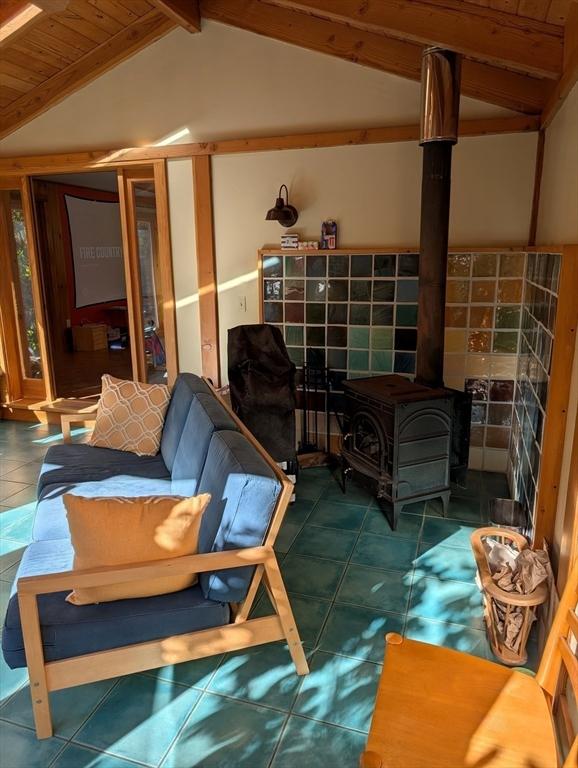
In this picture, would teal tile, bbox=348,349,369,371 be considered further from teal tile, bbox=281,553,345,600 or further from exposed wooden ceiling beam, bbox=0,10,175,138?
exposed wooden ceiling beam, bbox=0,10,175,138

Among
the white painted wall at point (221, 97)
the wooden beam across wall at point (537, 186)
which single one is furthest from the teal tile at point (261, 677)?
the white painted wall at point (221, 97)

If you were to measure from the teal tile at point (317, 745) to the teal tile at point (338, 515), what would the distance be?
1.48 metres

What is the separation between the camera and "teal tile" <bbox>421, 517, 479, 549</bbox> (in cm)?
325

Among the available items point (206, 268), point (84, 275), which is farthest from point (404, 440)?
point (84, 275)

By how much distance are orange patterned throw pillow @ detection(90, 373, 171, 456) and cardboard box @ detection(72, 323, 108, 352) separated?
16.8ft

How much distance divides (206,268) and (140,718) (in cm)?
342

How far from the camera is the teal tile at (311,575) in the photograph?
2.80 m

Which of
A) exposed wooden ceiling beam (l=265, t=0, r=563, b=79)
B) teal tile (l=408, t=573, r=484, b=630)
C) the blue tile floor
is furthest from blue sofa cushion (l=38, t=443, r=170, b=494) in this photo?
exposed wooden ceiling beam (l=265, t=0, r=563, b=79)

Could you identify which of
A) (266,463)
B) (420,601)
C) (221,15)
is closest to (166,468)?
(266,463)

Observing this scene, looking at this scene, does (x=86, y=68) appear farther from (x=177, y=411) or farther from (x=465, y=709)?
(x=465, y=709)

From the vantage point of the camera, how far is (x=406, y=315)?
4.15 meters

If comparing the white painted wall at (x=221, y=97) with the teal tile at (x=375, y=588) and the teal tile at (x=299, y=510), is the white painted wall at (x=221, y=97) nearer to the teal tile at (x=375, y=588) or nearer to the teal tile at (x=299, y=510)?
the teal tile at (x=299, y=510)

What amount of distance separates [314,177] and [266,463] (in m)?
2.74

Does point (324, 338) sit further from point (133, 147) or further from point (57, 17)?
point (57, 17)
